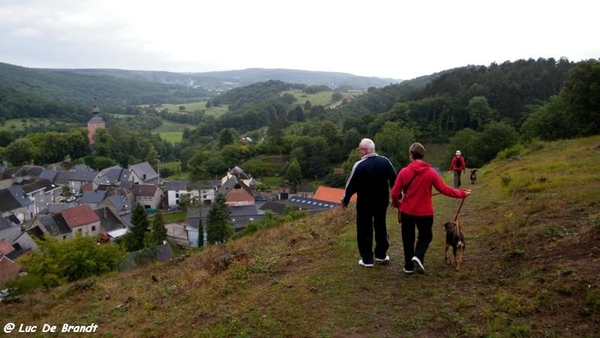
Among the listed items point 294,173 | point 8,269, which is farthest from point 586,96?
point 294,173

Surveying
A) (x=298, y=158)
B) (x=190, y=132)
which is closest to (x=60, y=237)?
(x=298, y=158)

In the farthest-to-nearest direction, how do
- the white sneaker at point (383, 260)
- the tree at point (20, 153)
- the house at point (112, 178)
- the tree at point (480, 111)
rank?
the tree at point (20, 153) < the house at point (112, 178) < the tree at point (480, 111) < the white sneaker at point (383, 260)

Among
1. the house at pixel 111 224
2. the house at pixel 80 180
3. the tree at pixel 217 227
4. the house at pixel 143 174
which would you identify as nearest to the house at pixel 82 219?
the house at pixel 111 224

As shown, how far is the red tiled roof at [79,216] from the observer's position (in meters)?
41.6

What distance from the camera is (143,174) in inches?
2894

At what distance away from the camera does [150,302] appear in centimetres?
706

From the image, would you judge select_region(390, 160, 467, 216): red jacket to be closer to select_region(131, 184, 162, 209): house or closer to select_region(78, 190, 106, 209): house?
select_region(78, 190, 106, 209): house

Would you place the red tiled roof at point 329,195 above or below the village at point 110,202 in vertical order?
above

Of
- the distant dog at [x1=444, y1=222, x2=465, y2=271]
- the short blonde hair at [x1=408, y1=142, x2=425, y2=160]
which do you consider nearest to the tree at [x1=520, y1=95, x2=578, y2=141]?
the distant dog at [x1=444, y1=222, x2=465, y2=271]

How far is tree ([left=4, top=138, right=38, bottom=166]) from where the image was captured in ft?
268

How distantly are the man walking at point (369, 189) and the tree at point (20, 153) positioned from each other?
92701mm

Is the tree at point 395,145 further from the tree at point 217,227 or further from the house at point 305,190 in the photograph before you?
the tree at point 217,227

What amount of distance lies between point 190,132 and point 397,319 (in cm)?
12058

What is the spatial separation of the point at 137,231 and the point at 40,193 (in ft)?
94.7
